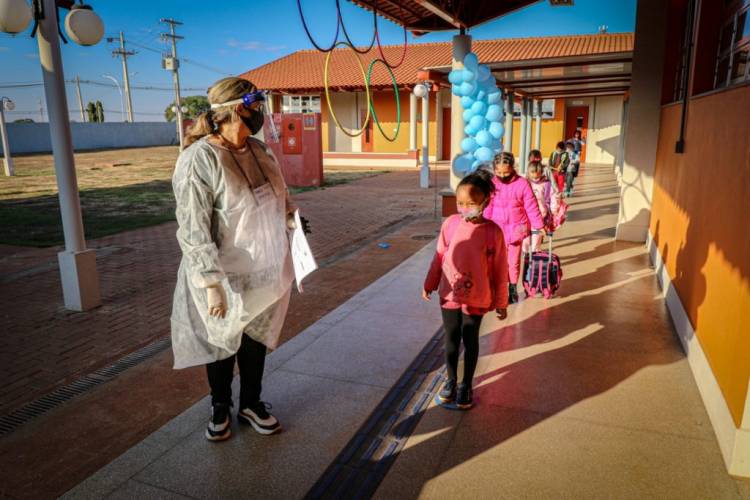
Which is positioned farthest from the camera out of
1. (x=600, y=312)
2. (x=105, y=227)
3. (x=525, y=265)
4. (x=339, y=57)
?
(x=339, y=57)

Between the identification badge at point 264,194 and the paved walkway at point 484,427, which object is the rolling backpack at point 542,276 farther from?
the identification badge at point 264,194

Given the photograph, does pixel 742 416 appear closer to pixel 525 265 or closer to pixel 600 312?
pixel 600 312

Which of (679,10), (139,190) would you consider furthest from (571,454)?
(139,190)

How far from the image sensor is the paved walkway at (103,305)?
421cm

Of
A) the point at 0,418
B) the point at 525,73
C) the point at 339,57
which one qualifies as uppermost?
the point at 339,57

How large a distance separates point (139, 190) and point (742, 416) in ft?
54.6

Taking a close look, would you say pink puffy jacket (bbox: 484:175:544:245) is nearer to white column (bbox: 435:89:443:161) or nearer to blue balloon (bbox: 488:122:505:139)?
blue balloon (bbox: 488:122:505:139)

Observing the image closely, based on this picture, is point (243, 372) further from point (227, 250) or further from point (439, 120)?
point (439, 120)

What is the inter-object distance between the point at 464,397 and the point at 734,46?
3.85 m

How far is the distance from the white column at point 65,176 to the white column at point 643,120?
721 centimetres

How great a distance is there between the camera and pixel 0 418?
345 cm

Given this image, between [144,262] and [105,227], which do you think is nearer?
[144,262]

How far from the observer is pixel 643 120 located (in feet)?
25.6

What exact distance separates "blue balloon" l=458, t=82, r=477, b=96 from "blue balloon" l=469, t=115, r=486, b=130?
14.8 inches
